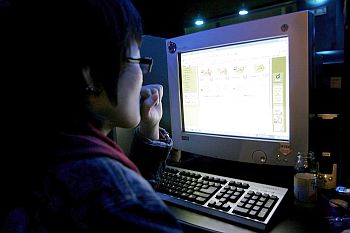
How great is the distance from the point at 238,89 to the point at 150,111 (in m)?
0.27

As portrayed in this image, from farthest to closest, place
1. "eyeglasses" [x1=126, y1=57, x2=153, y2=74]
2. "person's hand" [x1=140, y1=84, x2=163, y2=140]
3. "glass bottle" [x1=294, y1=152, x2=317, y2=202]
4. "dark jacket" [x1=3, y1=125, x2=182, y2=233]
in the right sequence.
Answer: "person's hand" [x1=140, y1=84, x2=163, y2=140] < "glass bottle" [x1=294, y1=152, x2=317, y2=202] < "eyeglasses" [x1=126, y1=57, x2=153, y2=74] < "dark jacket" [x1=3, y1=125, x2=182, y2=233]

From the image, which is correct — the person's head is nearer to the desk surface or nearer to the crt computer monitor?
the desk surface

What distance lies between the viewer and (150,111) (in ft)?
2.68

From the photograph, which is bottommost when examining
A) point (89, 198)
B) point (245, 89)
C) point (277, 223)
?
point (277, 223)

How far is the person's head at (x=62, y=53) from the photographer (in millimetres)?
374

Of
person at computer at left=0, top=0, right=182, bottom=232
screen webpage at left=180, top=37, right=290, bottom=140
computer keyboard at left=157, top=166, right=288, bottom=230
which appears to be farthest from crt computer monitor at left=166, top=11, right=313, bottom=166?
person at computer at left=0, top=0, right=182, bottom=232

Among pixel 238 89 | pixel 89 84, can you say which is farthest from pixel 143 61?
pixel 238 89

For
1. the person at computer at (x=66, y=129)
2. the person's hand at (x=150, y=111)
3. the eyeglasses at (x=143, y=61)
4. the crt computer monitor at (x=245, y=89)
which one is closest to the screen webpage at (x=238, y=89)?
the crt computer monitor at (x=245, y=89)

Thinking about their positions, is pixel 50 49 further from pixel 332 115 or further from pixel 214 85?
pixel 332 115

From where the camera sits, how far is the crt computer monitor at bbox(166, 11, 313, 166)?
0.73 metres

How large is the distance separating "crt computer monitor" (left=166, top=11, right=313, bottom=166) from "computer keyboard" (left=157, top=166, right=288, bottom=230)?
5.4 inches

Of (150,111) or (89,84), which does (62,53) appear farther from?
(150,111)

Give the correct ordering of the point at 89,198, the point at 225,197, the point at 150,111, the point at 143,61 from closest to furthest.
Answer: the point at 89,198
the point at 143,61
the point at 225,197
the point at 150,111

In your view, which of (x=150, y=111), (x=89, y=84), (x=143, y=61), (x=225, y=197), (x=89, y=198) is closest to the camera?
(x=89, y=198)
